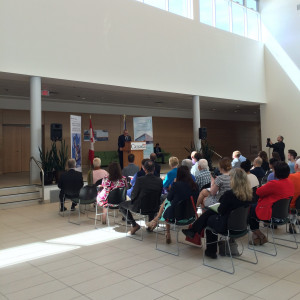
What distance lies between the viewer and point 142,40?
9.70 m

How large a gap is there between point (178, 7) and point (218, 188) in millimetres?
9236

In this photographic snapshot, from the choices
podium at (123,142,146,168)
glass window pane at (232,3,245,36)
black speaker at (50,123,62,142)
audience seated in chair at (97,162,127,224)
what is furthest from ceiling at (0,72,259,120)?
audience seated in chair at (97,162,127,224)

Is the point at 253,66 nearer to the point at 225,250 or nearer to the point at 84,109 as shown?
the point at 84,109

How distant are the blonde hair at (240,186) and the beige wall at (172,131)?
1134cm

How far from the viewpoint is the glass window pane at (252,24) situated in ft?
44.7

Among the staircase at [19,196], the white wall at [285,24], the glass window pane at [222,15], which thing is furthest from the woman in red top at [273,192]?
the white wall at [285,24]

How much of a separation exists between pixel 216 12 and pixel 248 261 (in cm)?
1126

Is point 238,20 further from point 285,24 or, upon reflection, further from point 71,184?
point 71,184

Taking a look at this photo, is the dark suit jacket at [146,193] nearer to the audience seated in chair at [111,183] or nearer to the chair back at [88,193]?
the audience seated in chair at [111,183]

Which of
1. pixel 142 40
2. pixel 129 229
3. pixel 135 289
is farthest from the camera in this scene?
Result: pixel 142 40

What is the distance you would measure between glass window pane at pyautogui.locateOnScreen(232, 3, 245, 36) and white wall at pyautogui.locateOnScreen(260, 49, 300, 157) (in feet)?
5.58

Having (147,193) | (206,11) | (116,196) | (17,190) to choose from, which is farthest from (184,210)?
(206,11)

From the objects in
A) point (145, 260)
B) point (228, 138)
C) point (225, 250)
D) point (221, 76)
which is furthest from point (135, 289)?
point (228, 138)

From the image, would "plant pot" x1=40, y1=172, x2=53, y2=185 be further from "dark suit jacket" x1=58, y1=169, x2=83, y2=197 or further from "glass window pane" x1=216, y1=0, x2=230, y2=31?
"glass window pane" x1=216, y1=0, x2=230, y2=31
